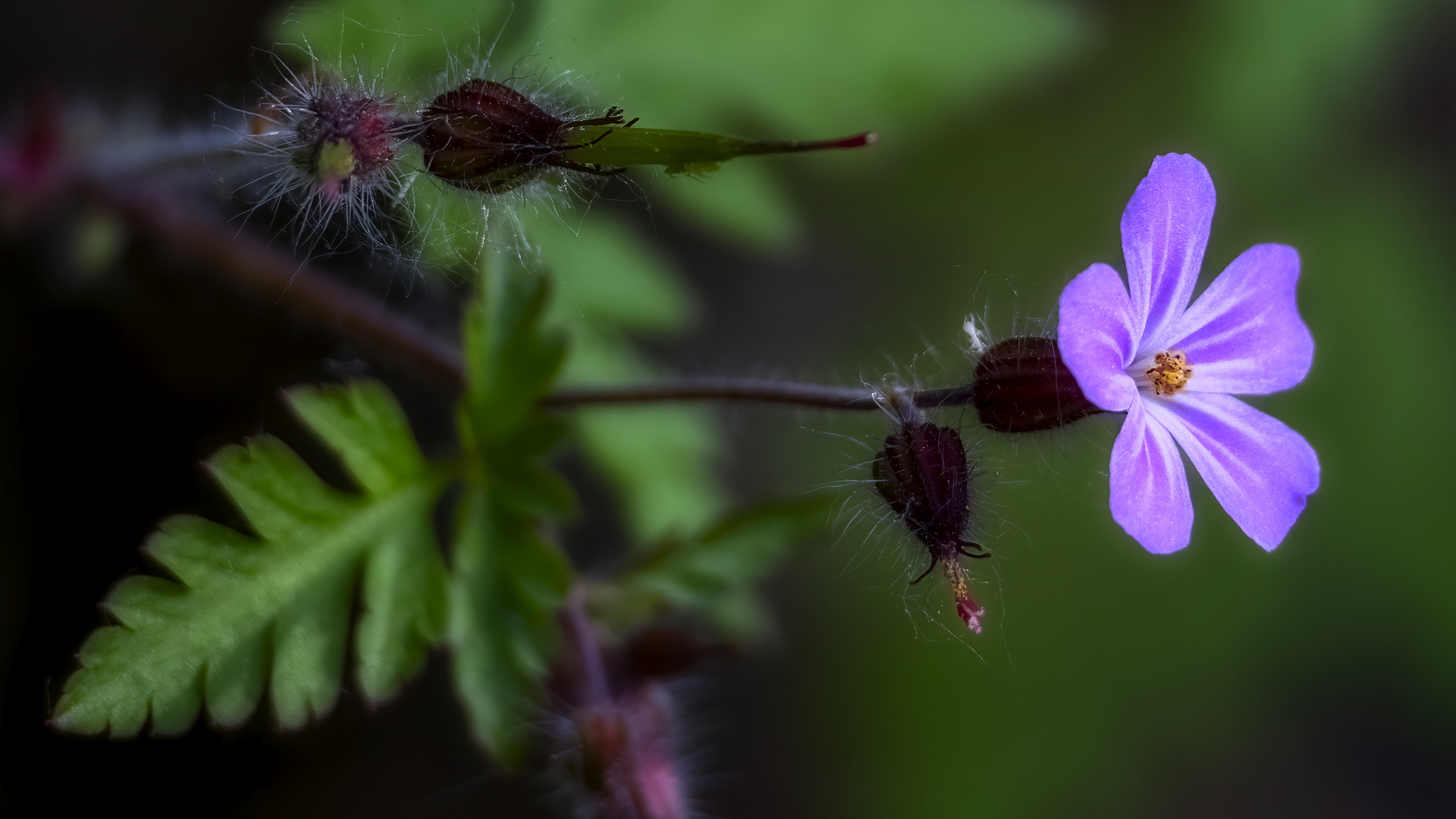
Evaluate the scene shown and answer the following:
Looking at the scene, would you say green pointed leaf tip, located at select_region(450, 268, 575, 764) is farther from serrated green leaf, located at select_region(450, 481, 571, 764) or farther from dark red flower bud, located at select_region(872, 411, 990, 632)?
dark red flower bud, located at select_region(872, 411, 990, 632)

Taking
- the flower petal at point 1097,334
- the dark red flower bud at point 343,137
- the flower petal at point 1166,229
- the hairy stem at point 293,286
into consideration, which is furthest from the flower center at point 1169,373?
the hairy stem at point 293,286

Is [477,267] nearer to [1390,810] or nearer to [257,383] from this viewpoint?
[257,383]

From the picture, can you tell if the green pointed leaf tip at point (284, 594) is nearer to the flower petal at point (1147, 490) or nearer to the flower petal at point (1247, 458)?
the flower petal at point (1147, 490)

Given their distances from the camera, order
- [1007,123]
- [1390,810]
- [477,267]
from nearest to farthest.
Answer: [477,267], [1007,123], [1390,810]

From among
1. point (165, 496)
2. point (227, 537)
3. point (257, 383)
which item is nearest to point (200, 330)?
point (257, 383)

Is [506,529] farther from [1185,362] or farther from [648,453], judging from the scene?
[1185,362]

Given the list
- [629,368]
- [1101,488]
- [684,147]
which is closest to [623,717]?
[629,368]

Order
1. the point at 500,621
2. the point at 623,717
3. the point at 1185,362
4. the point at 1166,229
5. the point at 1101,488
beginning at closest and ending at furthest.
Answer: the point at 1166,229 < the point at 1185,362 < the point at 500,621 < the point at 623,717 < the point at 1101,488

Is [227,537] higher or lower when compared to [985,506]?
higher
